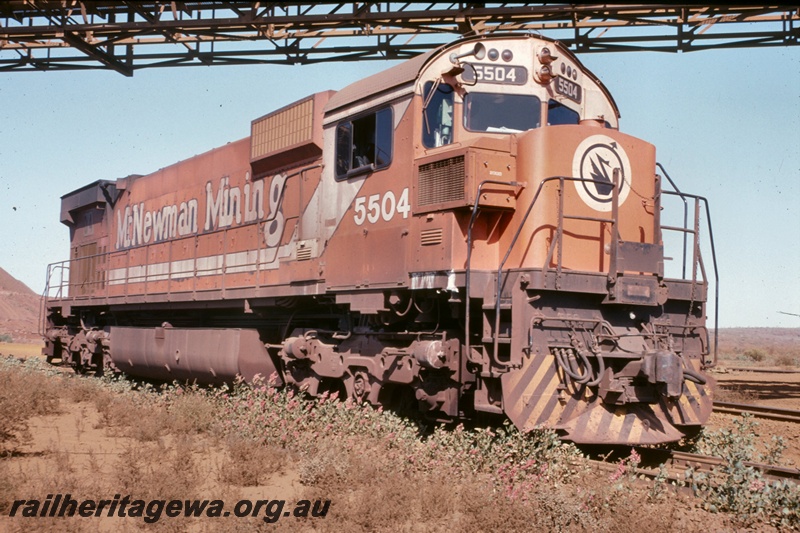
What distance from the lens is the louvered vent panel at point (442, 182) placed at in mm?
7660

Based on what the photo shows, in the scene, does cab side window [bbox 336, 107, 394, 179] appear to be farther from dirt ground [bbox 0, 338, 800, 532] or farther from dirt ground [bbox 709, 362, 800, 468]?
dirt ground [bbox 709, 362, 800, 468]

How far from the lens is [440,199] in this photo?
789cm

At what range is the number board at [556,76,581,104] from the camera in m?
8.53

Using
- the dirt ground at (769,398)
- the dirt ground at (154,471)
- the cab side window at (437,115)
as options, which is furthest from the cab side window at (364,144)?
the dirt ground at (769,398)

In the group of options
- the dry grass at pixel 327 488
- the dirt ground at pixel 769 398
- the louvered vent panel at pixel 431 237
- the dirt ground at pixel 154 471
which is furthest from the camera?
the dirt ground at pixel 769 398

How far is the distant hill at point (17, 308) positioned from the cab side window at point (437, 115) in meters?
56.7

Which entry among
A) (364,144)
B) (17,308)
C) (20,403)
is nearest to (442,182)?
(364,144)

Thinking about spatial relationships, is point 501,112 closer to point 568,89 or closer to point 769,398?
point 568,89

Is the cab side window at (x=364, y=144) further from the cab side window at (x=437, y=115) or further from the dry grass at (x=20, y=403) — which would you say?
the dry grass at (x=20, y=403)

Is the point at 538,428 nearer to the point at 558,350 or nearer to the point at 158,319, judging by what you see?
the point at 558,350

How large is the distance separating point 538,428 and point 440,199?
253 cm

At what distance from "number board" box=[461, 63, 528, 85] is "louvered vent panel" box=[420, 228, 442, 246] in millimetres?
1678

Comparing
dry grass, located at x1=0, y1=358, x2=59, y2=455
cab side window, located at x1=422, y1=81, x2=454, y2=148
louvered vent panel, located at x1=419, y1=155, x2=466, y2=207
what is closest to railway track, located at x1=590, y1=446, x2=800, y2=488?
louvered vent panel, located at x1=419, y1=155, x2=466, y2=207

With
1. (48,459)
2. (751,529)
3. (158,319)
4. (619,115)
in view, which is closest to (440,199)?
(619,115)
